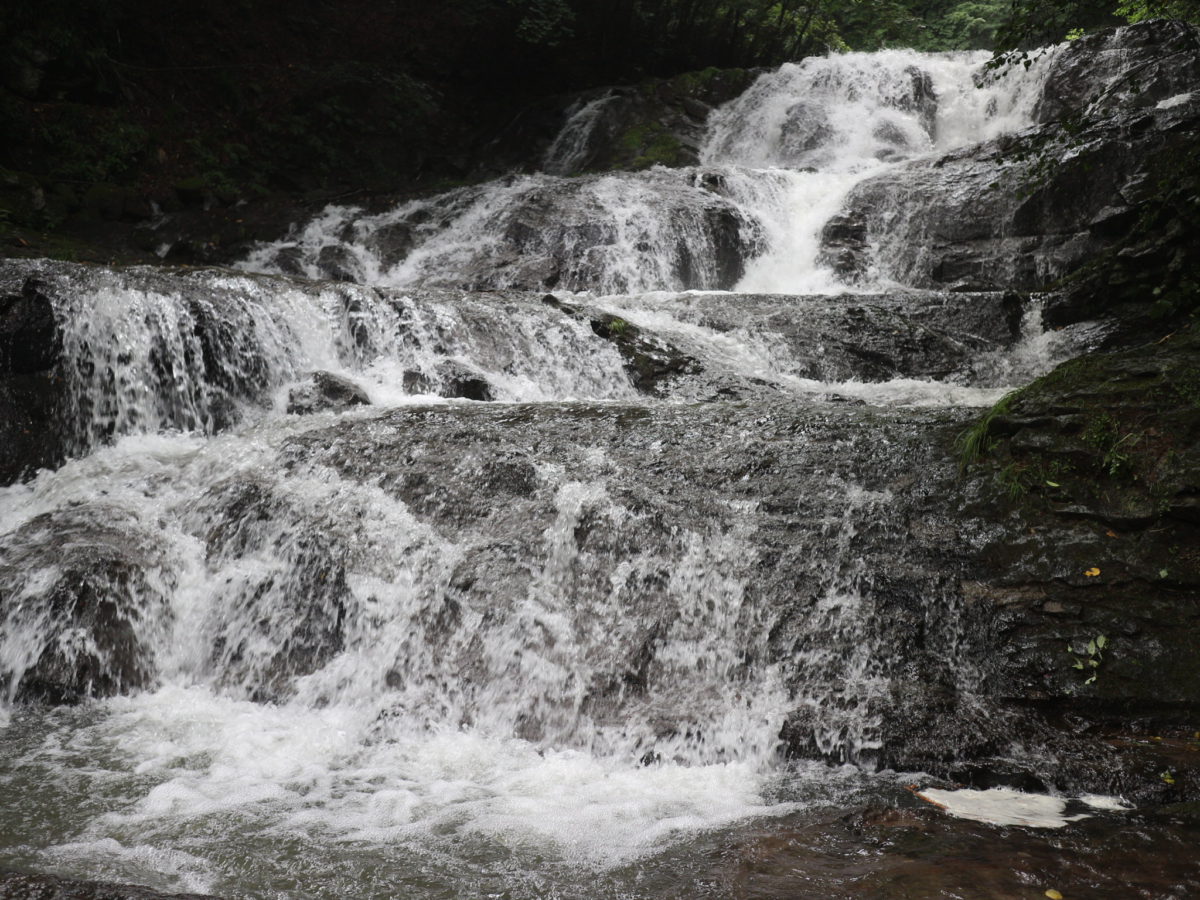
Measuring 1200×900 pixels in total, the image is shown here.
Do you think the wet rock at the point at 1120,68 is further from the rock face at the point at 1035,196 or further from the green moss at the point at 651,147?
the green moss at the point at 651,147

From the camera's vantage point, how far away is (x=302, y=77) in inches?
668

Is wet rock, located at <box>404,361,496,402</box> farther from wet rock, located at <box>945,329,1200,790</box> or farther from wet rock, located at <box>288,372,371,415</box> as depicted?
wet rock, located at <box>945,329,1200,790</box>

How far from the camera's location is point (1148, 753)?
3.39m

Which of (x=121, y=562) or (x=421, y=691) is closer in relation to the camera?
(x=421, y=691)

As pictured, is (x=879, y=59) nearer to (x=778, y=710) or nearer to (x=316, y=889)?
(x=778, y=710)

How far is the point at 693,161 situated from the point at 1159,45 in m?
7.30

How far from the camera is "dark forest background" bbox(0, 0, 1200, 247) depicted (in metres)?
13.1

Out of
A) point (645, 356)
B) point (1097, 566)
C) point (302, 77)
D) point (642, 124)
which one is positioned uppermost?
point (302, 77)

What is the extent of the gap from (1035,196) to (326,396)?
8.81 m

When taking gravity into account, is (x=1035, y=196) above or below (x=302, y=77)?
below

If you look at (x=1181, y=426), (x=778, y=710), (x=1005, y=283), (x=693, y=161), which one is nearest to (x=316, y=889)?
(x=778, y=710)

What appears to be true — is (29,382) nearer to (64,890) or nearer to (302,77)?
(64,890)

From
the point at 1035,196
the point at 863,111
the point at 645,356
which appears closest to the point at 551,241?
the point at 645,356

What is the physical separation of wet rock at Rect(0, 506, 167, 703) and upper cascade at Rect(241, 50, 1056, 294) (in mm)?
6907
